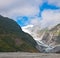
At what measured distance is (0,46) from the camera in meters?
199

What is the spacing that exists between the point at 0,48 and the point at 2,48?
358 centimetres

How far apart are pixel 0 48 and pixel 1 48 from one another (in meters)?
2.08

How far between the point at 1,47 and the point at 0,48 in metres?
4.65

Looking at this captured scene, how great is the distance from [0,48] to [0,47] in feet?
8.87

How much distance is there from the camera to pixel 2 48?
647 ft

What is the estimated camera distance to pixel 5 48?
199m

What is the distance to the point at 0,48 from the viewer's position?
7628 inches

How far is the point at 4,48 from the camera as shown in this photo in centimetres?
19800

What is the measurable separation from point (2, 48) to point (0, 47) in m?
1.84

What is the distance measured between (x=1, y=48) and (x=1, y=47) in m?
2.70

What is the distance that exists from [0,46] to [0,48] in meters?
5.65

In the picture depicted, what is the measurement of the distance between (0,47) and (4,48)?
3457 millimetres

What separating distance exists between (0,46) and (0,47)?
2950 millimetres

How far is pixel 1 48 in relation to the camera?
642 feet
